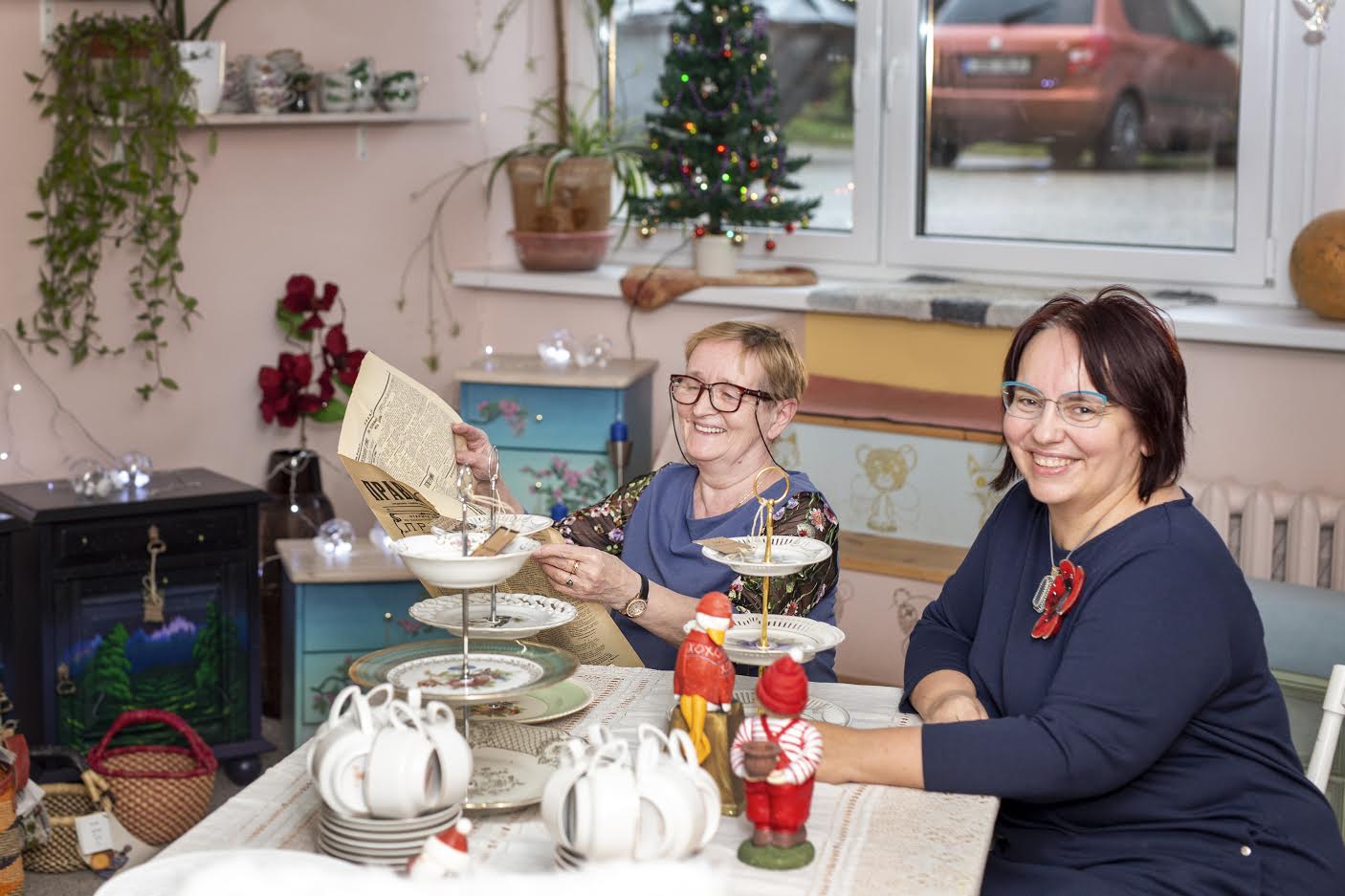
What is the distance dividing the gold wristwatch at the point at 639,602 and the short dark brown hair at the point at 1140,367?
2.02 ft

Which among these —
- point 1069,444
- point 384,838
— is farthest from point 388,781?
point 1069,444

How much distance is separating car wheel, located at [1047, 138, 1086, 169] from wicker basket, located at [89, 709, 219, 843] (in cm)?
235

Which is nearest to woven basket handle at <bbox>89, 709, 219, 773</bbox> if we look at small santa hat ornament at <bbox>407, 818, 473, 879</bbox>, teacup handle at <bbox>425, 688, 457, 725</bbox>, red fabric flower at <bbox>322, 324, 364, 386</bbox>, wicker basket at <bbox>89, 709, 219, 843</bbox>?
wicker basket at <bbox>89, 709, 219, 843</bbox>

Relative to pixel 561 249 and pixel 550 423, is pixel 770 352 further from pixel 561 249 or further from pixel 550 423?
pixel 561 249

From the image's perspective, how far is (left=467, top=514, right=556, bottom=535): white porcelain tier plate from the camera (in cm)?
179

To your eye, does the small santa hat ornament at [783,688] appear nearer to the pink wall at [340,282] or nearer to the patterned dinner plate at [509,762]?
the patterned dinner plate at [509,762]

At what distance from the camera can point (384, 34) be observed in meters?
3.90

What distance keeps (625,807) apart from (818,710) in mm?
604

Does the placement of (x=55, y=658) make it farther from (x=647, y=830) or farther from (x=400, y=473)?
(x=647, y=830)

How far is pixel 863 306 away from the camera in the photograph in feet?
12.0

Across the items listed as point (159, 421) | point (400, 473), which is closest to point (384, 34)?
point (159, 421)

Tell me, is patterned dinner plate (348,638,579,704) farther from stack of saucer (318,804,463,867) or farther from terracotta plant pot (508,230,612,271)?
terracotta plant pot (508,230,612,271)

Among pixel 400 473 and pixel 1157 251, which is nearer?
pixel 400 473

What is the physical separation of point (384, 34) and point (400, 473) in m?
2.46
